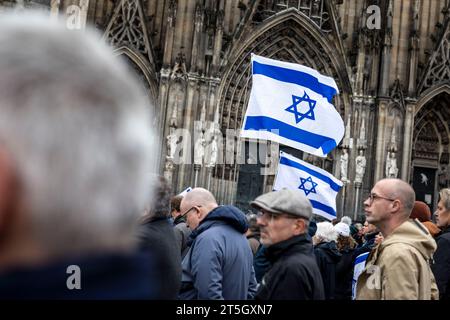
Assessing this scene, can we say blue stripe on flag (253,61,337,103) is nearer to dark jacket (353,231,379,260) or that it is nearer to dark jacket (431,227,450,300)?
dark jacket (353,231,379,260)

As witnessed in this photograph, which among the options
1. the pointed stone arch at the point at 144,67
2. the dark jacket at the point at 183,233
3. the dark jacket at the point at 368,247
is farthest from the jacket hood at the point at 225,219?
the pointed stone arch at the point at 144,67

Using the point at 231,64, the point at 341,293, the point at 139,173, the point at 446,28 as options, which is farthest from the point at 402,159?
the point at 139,173

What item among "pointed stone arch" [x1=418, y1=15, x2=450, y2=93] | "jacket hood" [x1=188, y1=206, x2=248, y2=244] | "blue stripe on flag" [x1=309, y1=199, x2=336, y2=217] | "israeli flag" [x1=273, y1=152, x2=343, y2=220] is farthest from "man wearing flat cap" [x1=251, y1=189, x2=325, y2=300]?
"pointed stone arch" [x1=418, y1=15, x2=450, y2=93]

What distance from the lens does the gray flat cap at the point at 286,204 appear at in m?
3.43

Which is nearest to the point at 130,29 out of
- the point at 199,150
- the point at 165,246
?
the point at 199,150

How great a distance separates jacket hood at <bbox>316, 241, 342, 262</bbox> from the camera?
20.4 feet

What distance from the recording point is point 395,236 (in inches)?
147

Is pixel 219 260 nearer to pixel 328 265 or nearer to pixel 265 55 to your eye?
pixel 328 265

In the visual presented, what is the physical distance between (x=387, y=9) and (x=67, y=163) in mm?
20821

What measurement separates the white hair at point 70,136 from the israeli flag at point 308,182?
7.17 metres

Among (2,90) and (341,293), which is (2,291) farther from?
(341,293)

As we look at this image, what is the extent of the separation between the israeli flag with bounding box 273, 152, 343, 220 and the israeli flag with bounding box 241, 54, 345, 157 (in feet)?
2.72

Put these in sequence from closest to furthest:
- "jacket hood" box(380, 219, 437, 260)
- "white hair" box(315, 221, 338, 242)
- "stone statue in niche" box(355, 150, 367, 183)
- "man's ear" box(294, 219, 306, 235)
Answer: "man's ear" box(294, 219, 306, 235) < "jacket hood" box(380, 219, 437, 260) < "white hair" box(315, 221, 338, 242) < "stone statue in niche" box(355, 150, 367, 183)

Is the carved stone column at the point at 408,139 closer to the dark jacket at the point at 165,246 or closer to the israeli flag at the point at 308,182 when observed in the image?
the israeli flag at the point at 308,182
